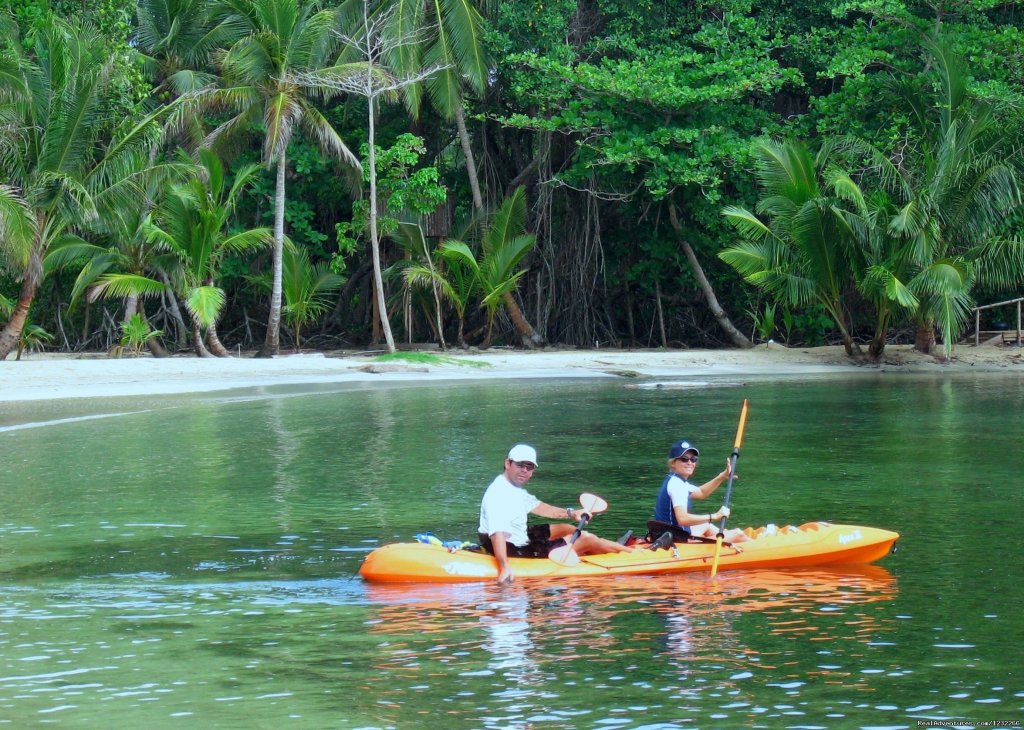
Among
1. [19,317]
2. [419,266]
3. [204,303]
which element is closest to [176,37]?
[204,303]

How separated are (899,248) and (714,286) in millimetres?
6596

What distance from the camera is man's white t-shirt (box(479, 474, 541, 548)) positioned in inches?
304

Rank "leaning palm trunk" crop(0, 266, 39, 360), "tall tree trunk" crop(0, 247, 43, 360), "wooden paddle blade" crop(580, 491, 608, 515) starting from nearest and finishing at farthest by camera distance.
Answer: "wooden paddle blade" crop(580, 491, 608, 515) < "tall tree trunk" crop(0, 247, 43, 360) < "leaning palm trunk" crop(0, 266, 39, 360)

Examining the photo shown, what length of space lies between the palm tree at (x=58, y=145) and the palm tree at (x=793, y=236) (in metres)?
10.7

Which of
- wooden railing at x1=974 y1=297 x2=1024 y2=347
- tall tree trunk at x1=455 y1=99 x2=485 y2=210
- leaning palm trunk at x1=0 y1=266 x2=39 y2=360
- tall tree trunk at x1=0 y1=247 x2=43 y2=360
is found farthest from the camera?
tall tree trunk at x1=455 y1=99 x2=485 y2=210

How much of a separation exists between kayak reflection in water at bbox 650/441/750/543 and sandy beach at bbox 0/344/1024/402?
1274 cm

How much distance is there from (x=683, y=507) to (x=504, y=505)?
119 centimetres

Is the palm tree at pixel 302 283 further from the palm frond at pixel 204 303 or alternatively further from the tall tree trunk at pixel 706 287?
the tall tree trunk at pixel 706 287

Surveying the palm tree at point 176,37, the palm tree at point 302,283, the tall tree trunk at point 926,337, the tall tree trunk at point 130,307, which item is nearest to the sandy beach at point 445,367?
the tall tree trunk at point 926,337

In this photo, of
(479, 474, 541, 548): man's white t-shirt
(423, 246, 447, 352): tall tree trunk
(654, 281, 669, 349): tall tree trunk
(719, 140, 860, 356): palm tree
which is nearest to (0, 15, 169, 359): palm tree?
(423, 246, 447, 352): tall tree trunk

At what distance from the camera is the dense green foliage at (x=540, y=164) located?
21938 mm

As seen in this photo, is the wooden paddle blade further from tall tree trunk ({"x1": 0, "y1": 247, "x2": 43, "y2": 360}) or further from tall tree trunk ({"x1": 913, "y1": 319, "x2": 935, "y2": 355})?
tall tree trunk ({"x1": 913, "y1": 319, "x2": 935, "y2": 355})

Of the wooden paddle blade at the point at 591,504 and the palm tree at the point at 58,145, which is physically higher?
the palm tree at the point at 58,145

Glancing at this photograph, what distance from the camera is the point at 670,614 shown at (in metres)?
7.14
